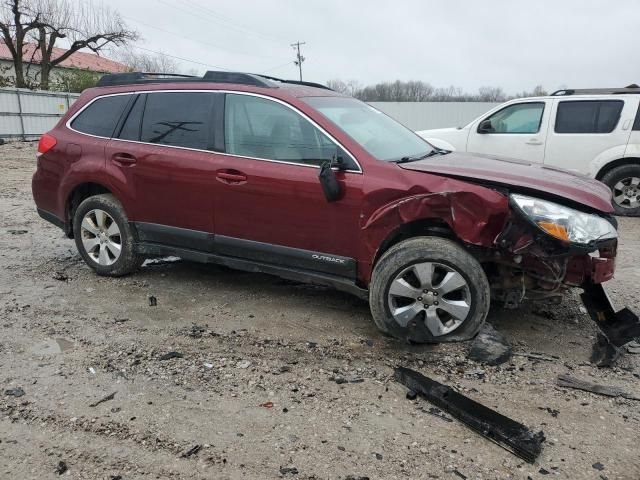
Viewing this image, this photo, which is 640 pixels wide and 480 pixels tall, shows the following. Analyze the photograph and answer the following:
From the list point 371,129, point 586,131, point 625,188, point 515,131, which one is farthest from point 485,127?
point 371,129

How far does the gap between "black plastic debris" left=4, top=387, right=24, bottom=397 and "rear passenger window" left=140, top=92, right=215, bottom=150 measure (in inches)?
86.8

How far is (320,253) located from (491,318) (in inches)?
56.8

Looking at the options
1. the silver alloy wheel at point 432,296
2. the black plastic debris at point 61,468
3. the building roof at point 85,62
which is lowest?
the black plastic debris at point 61,468

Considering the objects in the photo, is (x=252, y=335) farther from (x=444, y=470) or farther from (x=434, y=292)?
(x=444, y=470)

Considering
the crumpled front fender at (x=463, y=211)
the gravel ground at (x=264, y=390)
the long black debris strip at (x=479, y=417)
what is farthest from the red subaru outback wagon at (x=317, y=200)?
the long black debris strip at (x=479, y=417)

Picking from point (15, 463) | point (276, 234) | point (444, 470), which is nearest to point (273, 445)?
point (444, 470)

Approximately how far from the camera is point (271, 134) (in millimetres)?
4230

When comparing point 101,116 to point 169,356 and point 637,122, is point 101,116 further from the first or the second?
point 637,122

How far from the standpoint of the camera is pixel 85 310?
4.43 m

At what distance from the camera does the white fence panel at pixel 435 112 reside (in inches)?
1161

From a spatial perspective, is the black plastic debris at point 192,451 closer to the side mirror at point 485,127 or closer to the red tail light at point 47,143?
the red tail light at point 47,143

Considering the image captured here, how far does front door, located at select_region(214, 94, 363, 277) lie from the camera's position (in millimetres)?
3916

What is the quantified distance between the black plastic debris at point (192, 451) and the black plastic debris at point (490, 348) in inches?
72.1

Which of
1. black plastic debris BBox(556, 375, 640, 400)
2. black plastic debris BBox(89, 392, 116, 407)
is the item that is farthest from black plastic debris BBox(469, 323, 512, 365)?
black plastic debris BBox(89, 392, 116, 407)
